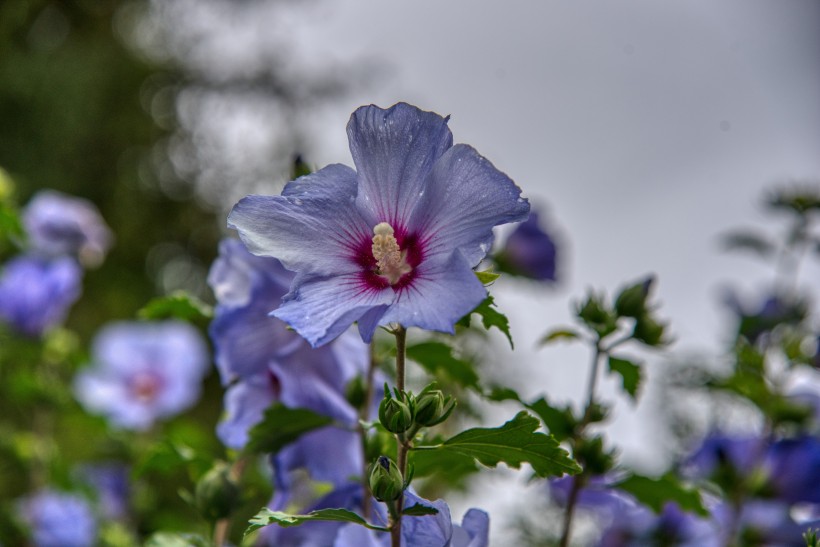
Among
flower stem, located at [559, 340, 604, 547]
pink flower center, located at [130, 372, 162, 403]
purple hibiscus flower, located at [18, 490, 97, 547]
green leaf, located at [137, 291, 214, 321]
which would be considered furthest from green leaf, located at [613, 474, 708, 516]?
pink flower center, located at [130, 372, 162, 403]

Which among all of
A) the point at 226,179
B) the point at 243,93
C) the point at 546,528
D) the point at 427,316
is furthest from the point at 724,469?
the point at 243,93

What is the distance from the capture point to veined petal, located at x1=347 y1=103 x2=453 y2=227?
356mm

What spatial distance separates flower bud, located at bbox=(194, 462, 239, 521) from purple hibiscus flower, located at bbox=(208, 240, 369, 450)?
25mm

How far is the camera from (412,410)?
34 cm

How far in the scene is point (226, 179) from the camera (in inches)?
186

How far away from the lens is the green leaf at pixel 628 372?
1.62ft

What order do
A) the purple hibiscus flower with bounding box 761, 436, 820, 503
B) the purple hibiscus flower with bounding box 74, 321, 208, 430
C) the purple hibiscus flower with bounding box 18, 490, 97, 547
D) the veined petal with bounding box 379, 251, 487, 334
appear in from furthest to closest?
the purple hibiscus flower with bounding box 74, 321, 208, 430 → the purple hibiscus flower with bounding box 18, 490, 97, 547 → the purple hibiscus flower with bounding box 761, 436, 820, 503 → the veined petal with bounding box 379, 251, 487, 334

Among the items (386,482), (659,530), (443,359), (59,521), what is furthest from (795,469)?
(59,521)

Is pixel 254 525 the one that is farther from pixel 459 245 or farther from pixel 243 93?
pixel 243 93

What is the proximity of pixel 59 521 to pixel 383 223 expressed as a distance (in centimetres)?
63

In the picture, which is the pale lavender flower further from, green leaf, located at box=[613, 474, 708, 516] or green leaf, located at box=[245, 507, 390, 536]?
green leaf, located at box=[613, 474, 708, 516]

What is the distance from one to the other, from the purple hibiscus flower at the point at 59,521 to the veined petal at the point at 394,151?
24.1 inches

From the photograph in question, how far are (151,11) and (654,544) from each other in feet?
15.7

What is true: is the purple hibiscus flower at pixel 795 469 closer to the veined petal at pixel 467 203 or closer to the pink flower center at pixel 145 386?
the veined petal at pixel 467 203
